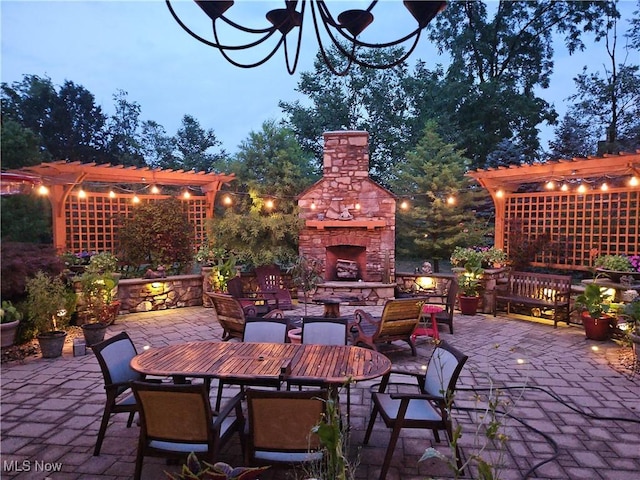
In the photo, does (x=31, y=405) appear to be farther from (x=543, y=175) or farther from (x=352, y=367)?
(x=543, y=175)

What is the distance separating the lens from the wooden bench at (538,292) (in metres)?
7.12

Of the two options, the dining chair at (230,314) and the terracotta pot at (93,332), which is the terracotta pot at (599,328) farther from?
the terracotta pot at (93,332)

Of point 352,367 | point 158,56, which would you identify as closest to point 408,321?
point 352,367

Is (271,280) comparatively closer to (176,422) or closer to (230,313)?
(230,313)

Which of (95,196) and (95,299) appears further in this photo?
(95,196)

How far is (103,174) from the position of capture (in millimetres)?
7777

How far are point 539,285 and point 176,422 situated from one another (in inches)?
279

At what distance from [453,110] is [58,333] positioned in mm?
14213

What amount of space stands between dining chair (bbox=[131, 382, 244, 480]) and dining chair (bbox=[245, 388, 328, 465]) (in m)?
0.26

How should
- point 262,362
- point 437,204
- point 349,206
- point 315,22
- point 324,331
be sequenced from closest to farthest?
point 315,22 → point 262,362 → point 324,331 → point 349,206 → point 437,204

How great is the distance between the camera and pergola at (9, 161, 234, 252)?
750cm

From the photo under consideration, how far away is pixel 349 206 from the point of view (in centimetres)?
942

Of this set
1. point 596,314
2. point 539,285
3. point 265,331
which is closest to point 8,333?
point 265,331

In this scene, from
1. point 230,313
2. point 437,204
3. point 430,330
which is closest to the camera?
point 230,313
